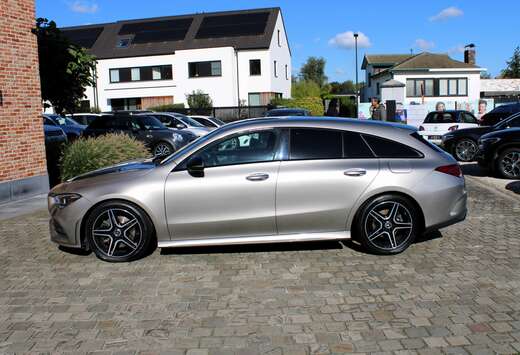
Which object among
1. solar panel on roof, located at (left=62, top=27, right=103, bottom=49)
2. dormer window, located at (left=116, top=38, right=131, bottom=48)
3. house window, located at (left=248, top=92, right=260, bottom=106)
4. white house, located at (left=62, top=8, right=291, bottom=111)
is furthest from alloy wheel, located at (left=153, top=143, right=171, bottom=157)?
solar panel on roof, located at (left=62, top=27, right=103, bottom=49)

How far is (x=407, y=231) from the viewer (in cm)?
600

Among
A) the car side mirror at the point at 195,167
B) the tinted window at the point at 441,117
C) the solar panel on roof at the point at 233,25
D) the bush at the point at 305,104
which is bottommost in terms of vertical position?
the car side mirror at the point at 195,167

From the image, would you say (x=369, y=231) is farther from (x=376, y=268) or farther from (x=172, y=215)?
(x=172, y=215)

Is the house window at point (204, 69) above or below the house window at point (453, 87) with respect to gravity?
above

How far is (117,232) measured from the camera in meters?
5.88

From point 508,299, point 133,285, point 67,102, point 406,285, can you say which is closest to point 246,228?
point 133,285

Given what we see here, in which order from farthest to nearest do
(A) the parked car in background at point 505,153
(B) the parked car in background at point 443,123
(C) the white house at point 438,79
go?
(C) the white house at point 438,79 → (B) the parked car in background at point 443,123 → (A) the parked car in background at point 505,153

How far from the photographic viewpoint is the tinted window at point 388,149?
602 centimetres

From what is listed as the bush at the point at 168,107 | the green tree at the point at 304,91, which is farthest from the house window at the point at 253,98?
the green tree at the point at 304,91

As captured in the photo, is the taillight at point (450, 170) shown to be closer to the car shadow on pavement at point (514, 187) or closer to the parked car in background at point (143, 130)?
the car shadow on pavement at point (514, 187)

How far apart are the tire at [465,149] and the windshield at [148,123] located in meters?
8.93

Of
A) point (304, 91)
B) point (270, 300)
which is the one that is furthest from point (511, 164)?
point (304, 91)

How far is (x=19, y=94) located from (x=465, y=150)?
11949 millimetres

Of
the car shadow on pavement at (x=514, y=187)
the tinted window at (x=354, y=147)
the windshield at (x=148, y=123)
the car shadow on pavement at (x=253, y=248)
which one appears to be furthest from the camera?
the windshield at (x=148, y=123)
